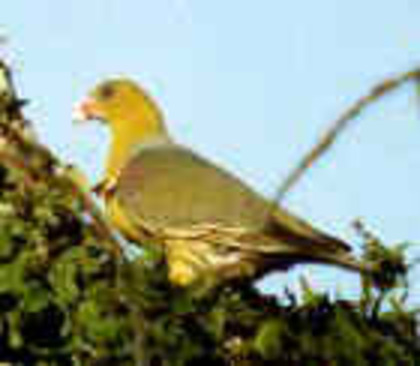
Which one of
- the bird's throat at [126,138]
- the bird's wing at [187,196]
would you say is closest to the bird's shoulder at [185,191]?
the bird's wing at [187,196]

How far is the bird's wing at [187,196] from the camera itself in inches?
173

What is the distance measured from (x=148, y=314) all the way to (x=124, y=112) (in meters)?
3.15

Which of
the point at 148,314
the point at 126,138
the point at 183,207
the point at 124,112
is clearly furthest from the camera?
the point at 124,112

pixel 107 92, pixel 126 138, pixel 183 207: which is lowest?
pixel 183 207

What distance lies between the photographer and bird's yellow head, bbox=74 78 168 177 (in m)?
5.56

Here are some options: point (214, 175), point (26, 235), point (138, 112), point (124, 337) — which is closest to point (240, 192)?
point (214, 175)

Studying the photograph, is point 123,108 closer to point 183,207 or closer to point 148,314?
point 183,207

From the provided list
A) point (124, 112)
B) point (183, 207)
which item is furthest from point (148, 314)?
point (124, 112)

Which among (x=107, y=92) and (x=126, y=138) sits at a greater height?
(x=107, y=92)

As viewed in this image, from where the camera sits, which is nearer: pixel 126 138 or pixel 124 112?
pixel 126 138

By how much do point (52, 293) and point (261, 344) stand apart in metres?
0.60

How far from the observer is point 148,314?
2605 mm

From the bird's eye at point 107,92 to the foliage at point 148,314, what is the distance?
2.31 meters

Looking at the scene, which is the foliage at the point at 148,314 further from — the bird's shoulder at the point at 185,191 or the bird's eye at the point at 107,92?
the bird's eye at the point at 107,92
